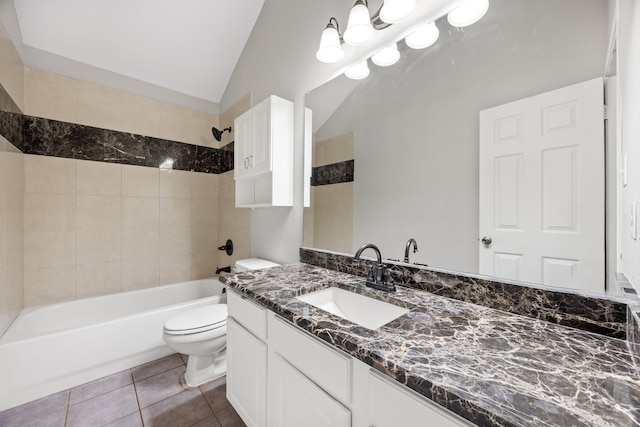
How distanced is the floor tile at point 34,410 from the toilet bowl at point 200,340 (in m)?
0.70

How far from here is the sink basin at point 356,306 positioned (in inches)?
42.8

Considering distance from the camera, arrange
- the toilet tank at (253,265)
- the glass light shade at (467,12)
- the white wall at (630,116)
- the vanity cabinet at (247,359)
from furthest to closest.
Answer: the toilet tank at (253,265)
the vanity cabinet at (247,359)
the glass light shade at (467,12)
the white wall at (630,116)

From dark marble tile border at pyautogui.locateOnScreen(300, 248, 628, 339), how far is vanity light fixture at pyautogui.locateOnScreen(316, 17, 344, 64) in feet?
4.02

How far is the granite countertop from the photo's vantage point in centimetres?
47

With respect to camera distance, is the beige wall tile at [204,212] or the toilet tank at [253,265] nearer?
the toilet tank at [253,265]

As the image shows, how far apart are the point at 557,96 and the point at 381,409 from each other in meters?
1.09

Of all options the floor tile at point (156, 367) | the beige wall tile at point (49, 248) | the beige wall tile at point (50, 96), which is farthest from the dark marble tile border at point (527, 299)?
the beige wall tile at point (50, 96)

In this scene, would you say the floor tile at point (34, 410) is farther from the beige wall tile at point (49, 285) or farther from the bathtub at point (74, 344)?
the beige wall tile at point (49, 285)

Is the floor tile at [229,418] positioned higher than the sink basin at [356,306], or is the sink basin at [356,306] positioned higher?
the sink basin at [356,306]

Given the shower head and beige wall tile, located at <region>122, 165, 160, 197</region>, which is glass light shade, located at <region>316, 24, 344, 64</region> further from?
beige wall tile, located at <region>122, 165, 160, 197</region>

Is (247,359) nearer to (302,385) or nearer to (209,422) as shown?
(302,385)

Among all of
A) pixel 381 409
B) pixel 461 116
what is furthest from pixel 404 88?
pixel 381 409

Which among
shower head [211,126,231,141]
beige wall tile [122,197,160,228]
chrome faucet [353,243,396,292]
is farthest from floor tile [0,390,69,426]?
shower head [211,126,231,141]

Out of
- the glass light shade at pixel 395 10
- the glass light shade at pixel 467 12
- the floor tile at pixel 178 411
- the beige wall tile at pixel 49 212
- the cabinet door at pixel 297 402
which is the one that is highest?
the glass light shade at pixel 395 10
